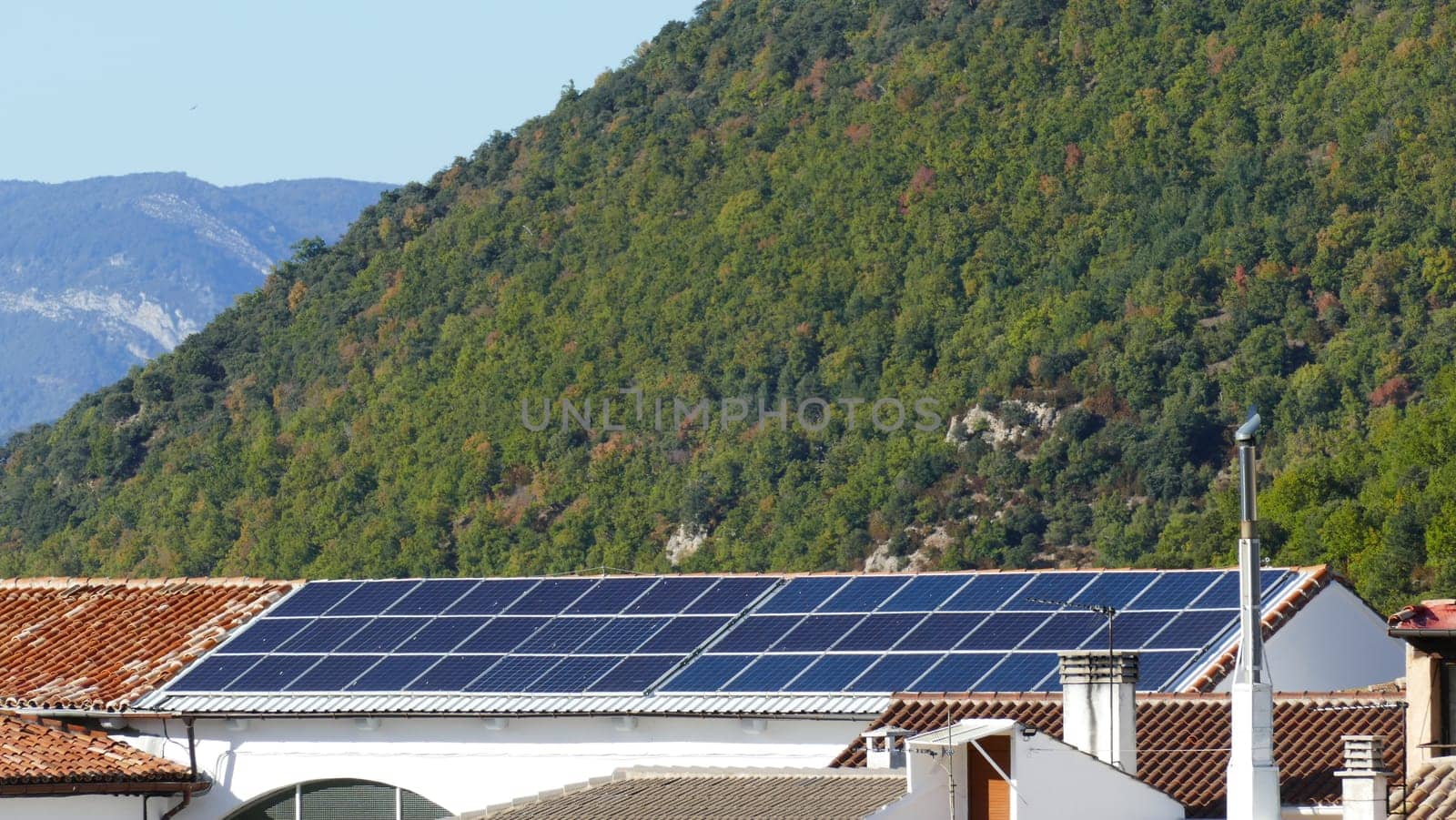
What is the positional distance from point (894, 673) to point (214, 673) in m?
7.60

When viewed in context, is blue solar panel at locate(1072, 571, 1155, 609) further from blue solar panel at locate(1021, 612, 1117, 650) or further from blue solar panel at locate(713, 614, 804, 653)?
blue solar panel at locate(713, 614, 804, 653)

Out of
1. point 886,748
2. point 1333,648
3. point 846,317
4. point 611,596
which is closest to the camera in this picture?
point 886,748

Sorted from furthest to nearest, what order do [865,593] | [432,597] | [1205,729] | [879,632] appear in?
[432,597] < [865,593] < [879,632] < [1205,729]

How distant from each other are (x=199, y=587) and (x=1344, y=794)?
17945 millimetres

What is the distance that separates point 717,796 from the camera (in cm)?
1959

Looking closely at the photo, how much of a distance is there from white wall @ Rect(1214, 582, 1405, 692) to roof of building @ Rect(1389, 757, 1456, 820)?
684 centimetres

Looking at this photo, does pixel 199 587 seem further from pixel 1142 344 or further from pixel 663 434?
pixel 663 434

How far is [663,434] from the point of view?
111188 millimetres

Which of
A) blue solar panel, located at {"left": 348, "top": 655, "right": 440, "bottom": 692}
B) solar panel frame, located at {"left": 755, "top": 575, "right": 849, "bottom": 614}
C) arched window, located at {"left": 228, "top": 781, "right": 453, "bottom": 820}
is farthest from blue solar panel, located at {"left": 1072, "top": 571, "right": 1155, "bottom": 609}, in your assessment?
arched window, located at {"left": 228, "top": 781, "right": 453, "bottom": 820}

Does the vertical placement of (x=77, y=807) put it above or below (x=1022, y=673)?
below

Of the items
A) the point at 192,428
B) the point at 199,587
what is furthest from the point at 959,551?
the point at 199,587

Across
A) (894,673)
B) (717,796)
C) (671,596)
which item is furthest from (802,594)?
(717,796)

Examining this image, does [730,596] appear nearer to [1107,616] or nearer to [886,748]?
[1107,616]

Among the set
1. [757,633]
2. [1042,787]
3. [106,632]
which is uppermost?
[106,632]
